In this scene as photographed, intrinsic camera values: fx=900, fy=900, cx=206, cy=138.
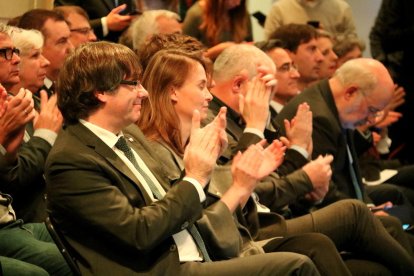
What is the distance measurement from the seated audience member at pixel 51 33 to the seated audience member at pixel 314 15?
2.14 metres

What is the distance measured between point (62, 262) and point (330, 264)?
976mm

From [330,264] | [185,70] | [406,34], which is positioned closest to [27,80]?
[185,70]

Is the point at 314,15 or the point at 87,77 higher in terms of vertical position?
the point at 87,77

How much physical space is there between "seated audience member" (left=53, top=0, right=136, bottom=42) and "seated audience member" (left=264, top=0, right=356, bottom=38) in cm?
126

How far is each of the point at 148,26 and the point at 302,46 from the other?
1213mm

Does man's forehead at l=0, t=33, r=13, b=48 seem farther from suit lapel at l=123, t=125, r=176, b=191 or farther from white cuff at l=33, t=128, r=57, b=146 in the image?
suit lapel at l=123, t=125, r=176, b=191

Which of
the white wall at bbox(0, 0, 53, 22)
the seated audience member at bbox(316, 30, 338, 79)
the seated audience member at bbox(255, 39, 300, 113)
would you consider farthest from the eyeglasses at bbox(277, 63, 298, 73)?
the white wall at bbox(0, 0, 53, 22)

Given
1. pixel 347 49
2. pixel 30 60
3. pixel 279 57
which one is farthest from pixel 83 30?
pixel 347 49

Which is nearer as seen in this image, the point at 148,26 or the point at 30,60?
the point at 30,60

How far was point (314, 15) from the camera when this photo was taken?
21.4ft

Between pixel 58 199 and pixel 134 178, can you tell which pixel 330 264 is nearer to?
pixel 134 178

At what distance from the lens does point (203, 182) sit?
286cm

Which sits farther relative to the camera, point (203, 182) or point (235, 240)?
point (235, 240)

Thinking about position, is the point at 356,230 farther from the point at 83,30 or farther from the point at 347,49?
the point at 347,49
